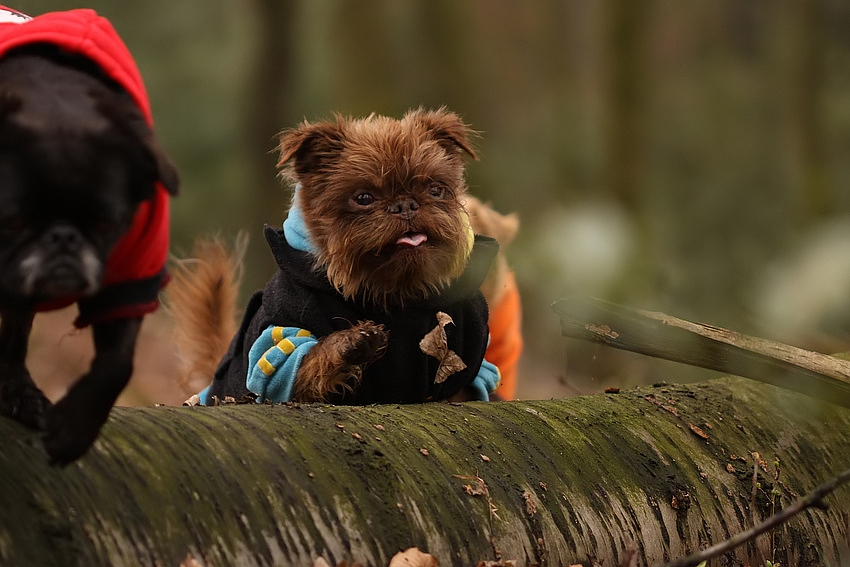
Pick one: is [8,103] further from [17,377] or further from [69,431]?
[17,377]

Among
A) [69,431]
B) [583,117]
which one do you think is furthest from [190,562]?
[583,117]

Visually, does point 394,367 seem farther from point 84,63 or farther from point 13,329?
point 84,63

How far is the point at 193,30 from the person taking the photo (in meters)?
19.3

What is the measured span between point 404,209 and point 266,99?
8778mm

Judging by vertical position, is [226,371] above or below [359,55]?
below

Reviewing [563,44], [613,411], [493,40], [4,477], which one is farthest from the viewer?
[563,44]

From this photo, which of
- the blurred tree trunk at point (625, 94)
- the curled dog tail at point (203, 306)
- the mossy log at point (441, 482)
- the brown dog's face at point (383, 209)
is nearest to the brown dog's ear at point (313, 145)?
the brown dog's face at point (383, 209)

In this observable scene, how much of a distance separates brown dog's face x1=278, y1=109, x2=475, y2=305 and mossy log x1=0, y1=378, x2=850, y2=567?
97 centimetres

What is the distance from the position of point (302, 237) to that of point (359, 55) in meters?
6.68

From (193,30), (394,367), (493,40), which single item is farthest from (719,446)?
(193,30)

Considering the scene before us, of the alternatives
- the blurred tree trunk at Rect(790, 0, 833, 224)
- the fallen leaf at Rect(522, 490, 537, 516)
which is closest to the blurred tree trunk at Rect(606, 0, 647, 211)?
the blurred tree trunk at Rect(790, 0, 833, 224)

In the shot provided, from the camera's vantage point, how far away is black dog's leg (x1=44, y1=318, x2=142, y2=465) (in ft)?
7.19

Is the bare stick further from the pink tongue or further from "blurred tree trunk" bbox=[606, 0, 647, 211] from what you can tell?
"blurred tree trunk" bbox=[606, 0, 647, 211]

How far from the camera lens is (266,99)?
41.3ft
